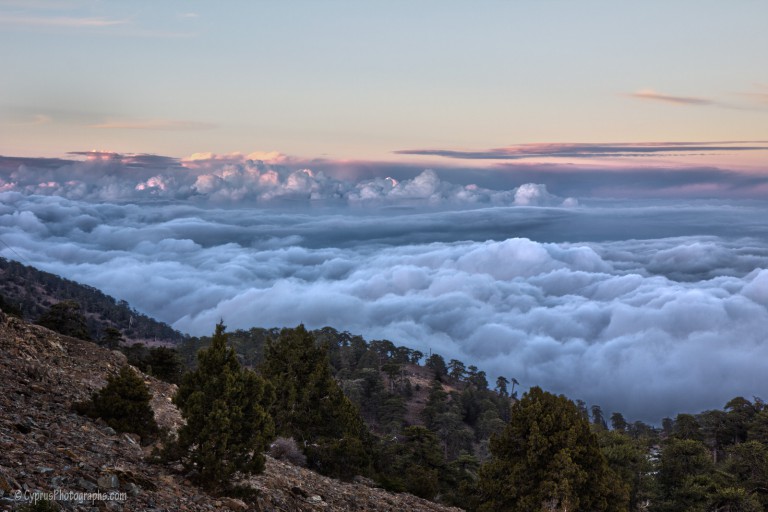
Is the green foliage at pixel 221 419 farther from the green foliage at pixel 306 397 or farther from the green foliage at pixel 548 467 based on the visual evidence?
the green foliage at pixel 306 397

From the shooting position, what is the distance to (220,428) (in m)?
19.0

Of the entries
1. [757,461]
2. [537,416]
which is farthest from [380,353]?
[537,416]

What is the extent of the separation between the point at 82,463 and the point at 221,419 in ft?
12.6

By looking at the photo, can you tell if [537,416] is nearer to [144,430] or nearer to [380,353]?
[144,430]

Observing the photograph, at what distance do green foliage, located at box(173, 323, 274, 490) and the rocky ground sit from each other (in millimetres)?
895

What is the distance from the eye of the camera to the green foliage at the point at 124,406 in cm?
2286

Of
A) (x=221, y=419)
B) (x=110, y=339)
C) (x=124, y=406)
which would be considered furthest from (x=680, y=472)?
(x=110, y=339)

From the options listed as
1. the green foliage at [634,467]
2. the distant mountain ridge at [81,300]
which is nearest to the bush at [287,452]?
the green foliage at [634,467]

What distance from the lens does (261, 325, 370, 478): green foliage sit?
35.7 meters

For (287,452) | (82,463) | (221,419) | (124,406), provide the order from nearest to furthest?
(82,463) → (221,419) → (124,406) → (287,452)

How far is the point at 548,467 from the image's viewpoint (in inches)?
1086

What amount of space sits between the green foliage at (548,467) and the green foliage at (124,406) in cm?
1515

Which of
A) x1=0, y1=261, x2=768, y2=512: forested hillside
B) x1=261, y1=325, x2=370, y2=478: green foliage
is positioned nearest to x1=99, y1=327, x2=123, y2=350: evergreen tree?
x1=0, y1=261, x2=768, y2=512: forested hillside

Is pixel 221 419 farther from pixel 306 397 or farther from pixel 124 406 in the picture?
pixel 306 397
